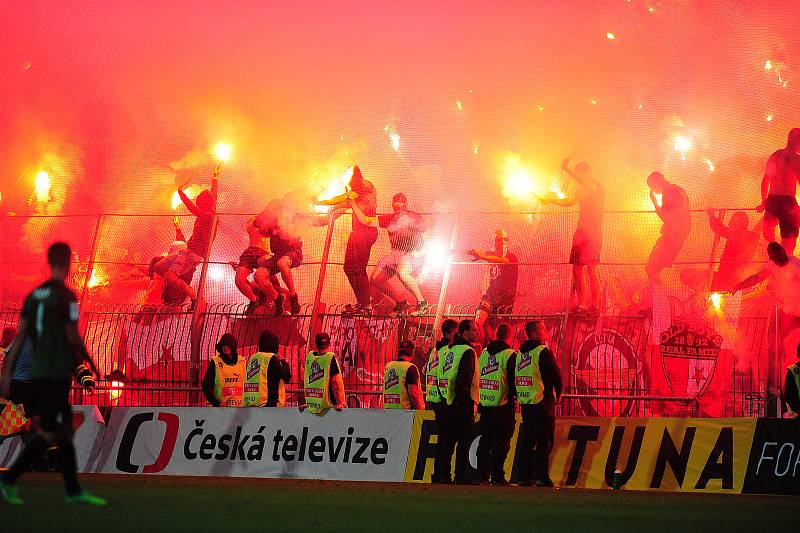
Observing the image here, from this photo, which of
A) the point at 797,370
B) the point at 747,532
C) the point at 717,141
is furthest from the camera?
the point at 717,141

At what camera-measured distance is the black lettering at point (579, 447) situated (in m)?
14.6

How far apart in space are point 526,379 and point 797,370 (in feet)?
10.00

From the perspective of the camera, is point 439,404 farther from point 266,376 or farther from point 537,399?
point 266,376

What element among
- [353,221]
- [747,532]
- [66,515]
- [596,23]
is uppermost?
[596,23]

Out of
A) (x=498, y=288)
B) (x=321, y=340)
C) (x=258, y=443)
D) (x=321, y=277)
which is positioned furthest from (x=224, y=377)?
(x=498, y=288)

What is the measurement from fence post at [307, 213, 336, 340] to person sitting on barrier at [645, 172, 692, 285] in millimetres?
4762

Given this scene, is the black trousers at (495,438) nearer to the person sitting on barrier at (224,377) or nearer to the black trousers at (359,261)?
the person sitting on barrier at (224,377)

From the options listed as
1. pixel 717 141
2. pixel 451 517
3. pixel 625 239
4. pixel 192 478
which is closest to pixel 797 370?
pixel 625 239

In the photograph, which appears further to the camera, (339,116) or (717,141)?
(339,116)

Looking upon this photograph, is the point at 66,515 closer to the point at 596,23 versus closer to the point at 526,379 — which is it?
the point at 526,379

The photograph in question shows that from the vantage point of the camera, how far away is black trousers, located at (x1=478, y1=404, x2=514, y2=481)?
567 inches

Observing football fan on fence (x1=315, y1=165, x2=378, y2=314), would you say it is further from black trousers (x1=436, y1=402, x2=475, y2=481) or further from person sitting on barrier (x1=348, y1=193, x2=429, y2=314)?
black trousers (x1=436, y1=402, x2=475, y2=481)

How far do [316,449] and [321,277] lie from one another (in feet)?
10.6

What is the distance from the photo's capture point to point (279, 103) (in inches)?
1137
